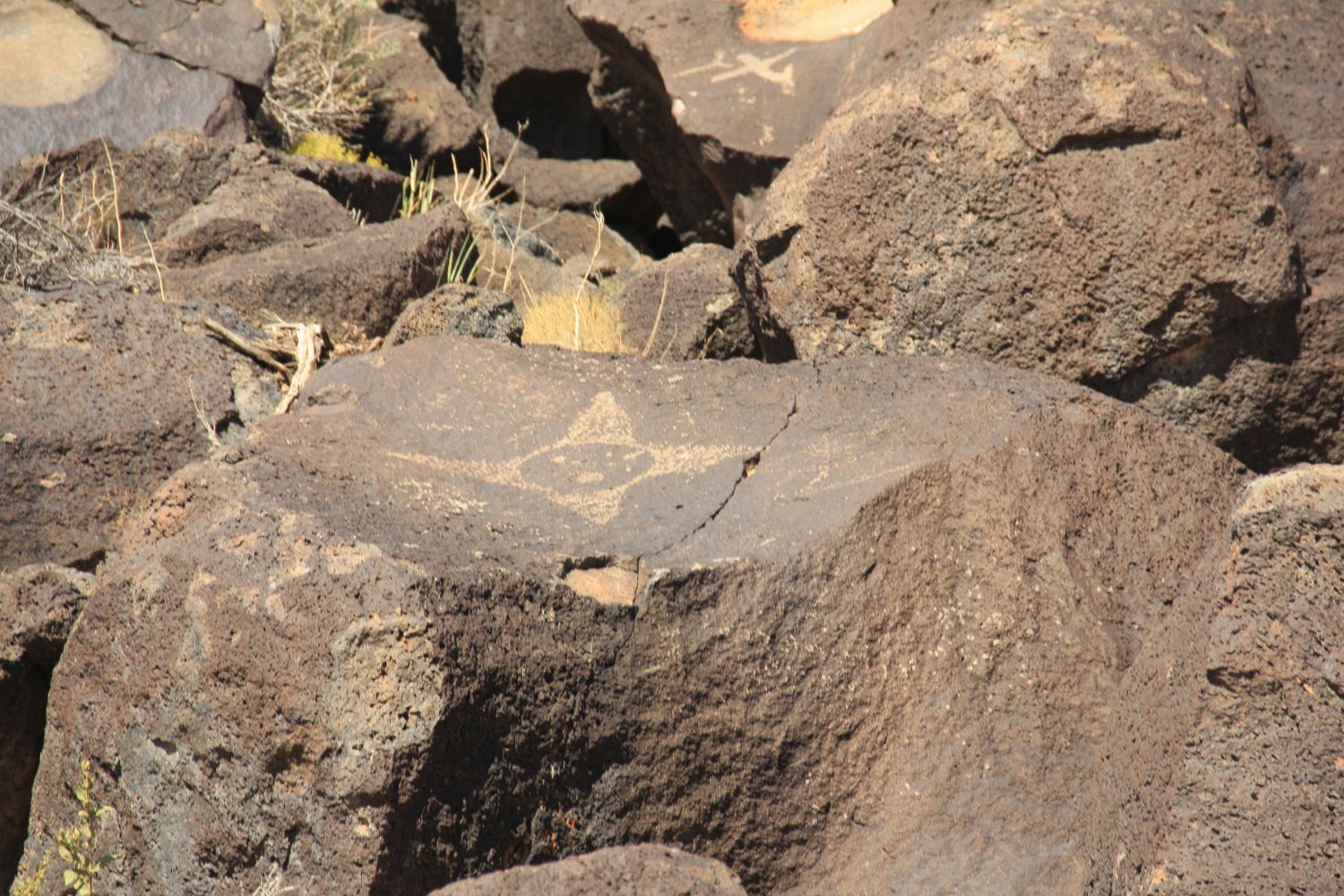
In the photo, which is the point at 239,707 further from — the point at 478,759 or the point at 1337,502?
the point at 1337,502

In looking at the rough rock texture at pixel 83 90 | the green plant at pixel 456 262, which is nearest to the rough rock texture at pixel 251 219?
the green plant at pixel 456 262

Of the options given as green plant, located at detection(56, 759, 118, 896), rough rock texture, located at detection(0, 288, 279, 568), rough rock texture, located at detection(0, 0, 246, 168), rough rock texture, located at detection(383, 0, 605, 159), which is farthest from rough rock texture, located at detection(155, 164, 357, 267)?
rough rock texture, located at detection(383, 0, 605, 159)

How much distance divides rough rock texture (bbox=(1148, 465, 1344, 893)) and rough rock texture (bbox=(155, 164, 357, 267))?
3798 mm

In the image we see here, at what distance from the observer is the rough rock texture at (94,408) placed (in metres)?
3.29

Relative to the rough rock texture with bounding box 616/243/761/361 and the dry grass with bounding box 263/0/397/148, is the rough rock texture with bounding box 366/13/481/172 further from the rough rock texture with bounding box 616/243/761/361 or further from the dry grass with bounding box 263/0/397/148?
the rough rock texture with bounding box 616/243/761/361

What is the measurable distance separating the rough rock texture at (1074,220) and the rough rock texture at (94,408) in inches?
64.1

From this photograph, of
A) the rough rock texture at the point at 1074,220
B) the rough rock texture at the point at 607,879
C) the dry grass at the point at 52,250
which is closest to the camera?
the rough rock texture at the point at 607,879

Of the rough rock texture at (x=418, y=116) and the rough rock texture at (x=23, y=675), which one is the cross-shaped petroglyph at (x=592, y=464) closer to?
the rough rock texture at (x=23, y=675)

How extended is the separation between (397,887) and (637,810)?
46 centimetres

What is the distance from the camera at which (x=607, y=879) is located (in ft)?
5.98

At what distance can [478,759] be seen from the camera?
2.23m

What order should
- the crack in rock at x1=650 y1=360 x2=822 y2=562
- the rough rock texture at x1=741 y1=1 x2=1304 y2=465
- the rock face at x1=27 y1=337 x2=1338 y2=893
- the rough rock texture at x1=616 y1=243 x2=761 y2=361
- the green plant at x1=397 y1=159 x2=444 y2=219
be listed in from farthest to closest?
the green plant at x1=397 y1=159 x2=444 y2=219
the rough rock texture at x1=616 y1=243 x2=761 y2=361
the rough rock texture at x1=741 y1=1 x2=1304 y2=465
the crack in rock at x1=650 y1=360 x2=822 y2=562
the rock face at x1=27 y1=337 x2=1338 y2=893

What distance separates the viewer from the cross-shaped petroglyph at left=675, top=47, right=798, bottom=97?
18.8 ft

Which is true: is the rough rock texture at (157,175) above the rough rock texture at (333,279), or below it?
below
